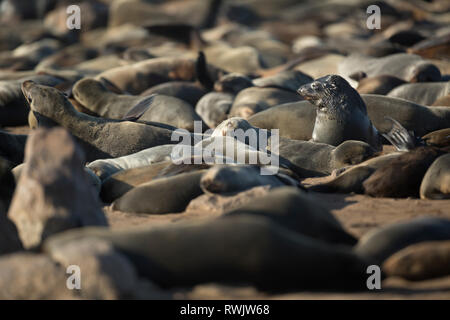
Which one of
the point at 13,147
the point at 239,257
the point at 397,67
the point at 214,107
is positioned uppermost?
the point at 397,67

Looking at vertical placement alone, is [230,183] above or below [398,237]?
above

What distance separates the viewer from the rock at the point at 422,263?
9.66 ft

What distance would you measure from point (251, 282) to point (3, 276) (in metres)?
1.00

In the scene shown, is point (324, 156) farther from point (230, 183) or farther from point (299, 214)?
point (299, 214)

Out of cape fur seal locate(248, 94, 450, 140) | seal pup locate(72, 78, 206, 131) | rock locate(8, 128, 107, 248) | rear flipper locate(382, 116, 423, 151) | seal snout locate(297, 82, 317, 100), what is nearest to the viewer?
rock locate(8, 128, 107, 248)

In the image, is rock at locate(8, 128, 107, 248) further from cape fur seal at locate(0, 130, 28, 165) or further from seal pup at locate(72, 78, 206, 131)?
seal pup at locate(72, 78, 206, 131)

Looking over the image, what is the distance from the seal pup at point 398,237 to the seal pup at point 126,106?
496cm

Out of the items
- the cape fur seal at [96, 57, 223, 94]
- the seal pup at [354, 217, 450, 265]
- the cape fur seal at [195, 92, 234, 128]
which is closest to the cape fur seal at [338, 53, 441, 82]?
the cape fur seal at [96, 57, 223, 94]

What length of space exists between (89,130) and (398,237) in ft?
13.1

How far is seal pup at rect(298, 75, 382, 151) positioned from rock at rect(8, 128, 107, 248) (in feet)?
12.6

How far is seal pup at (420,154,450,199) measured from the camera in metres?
4.54

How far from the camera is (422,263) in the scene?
9.70 ft

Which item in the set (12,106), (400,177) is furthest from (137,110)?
(400,177)

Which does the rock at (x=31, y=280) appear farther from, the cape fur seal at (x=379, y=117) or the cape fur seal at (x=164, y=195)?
the cape fur seal at (x=379, y=117)
